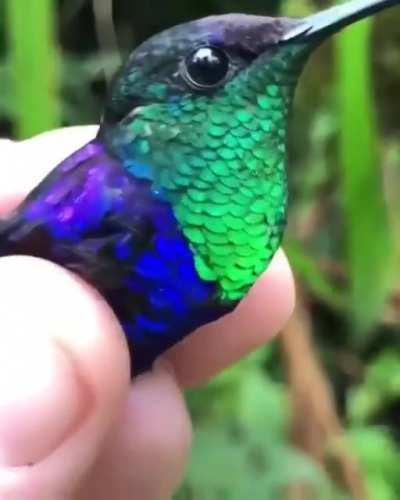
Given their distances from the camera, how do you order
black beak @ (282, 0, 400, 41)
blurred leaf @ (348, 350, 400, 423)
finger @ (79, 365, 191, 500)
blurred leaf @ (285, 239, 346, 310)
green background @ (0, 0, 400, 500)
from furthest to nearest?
blurred leaf @ (348, 350, 400, 423), blurred leaf @ (285, 239, 346, 310), green background @ (0, 0, 400, 500), finger @ (79, 365, 191, 500), black beak @ (282, 0, 400, 41)

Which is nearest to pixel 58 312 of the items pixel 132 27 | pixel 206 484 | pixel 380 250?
pixel 206 484

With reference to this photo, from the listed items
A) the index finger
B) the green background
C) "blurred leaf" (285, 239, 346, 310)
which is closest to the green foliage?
the green background

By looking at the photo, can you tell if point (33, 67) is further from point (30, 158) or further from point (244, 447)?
point (244, 447)

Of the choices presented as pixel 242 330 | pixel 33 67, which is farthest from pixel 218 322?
pixel 33 67

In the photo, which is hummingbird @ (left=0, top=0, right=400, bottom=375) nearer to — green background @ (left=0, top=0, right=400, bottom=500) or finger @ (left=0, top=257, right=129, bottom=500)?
finger @ (left=0, top=257, right=129, bottom=500)

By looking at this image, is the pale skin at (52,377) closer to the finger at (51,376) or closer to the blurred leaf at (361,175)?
the finger at (51,376)

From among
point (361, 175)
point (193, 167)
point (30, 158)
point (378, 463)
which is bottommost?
point (378, 463)

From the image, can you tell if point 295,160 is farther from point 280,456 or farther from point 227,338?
point 227,338
